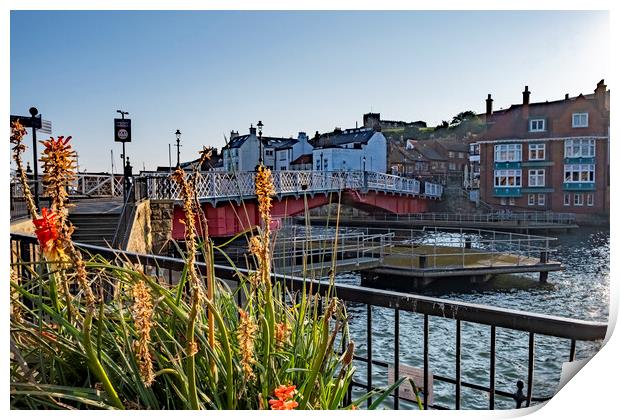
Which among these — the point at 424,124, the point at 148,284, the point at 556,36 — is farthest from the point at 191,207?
the point at 424,124

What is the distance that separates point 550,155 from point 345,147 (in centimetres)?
157

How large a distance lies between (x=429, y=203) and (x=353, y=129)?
477 centimetres

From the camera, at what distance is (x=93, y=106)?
215 cm

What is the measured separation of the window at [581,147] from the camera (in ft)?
8.99

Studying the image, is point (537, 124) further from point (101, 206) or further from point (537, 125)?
point (101, 206)

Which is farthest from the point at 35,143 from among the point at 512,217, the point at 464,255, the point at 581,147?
the point at 464,255

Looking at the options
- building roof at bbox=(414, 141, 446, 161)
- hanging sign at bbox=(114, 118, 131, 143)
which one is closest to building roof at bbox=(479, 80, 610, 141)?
building roof at bbox=(414, 141, 446, 161)

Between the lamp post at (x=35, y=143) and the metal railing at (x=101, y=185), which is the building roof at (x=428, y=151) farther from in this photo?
the lamp post at (x=35, y=143)

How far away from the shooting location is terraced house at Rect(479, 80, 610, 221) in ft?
8.72

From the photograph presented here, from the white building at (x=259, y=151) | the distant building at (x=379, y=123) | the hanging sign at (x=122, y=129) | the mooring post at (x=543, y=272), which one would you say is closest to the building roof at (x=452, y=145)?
the distant building at (x=379, y=123)

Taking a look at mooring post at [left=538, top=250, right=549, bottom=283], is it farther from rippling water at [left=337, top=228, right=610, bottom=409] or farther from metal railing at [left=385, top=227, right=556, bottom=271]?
rippling water at [left=337, top=228, right=610, bottom=409]

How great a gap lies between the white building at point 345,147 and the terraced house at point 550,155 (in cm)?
73

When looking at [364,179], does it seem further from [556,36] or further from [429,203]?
[556,36]

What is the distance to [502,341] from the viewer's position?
5637mm
